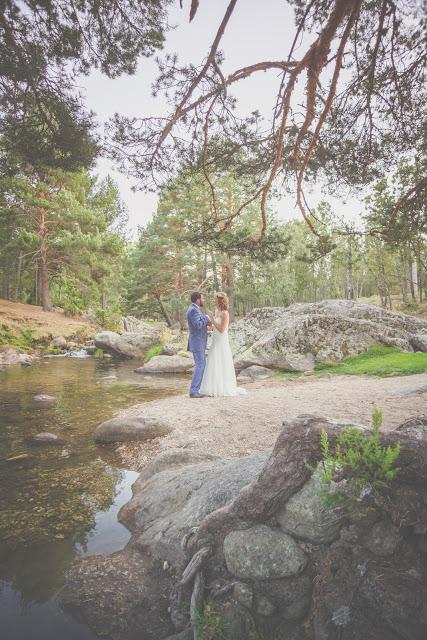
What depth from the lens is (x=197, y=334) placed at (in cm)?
895

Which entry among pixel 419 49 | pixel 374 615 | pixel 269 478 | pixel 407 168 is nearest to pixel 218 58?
pixel 419 49

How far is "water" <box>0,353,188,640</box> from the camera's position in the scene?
2402 millimetres

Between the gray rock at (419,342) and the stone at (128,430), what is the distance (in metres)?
9.87

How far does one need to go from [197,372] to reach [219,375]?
1.90ft

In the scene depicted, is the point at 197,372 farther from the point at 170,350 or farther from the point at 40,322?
the point at 40,322

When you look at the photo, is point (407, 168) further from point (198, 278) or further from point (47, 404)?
point (198, 278)

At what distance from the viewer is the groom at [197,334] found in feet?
28.8

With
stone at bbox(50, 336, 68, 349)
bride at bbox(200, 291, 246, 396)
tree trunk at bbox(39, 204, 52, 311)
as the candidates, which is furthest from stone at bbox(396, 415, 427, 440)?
tree trunk at bbox(39, 204, 52, 311)

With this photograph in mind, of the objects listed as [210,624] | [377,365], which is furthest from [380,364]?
[210,624]

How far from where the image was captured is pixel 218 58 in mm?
4953

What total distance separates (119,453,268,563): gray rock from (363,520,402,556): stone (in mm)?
1153

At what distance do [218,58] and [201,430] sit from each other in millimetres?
5625

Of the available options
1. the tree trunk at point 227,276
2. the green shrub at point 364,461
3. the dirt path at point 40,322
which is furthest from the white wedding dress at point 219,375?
the dirt path at point 40,322

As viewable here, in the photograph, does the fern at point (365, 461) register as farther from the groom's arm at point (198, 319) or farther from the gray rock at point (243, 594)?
the groom's arm at point (198, 319)
